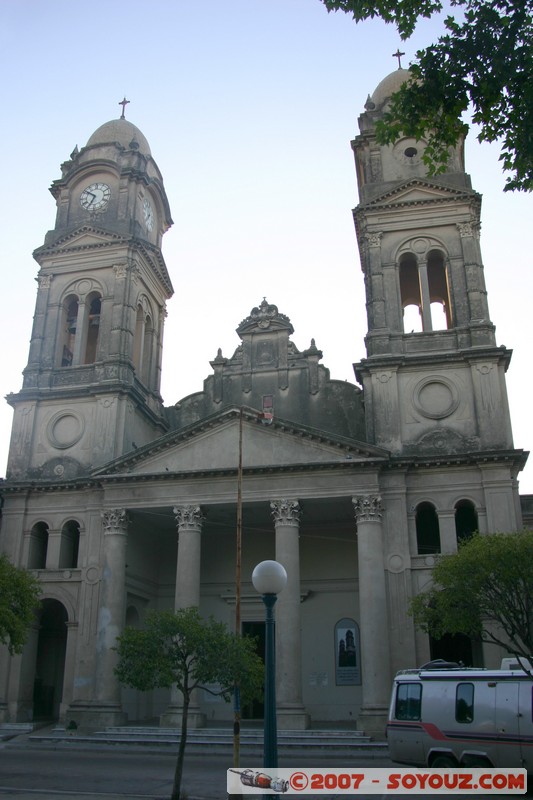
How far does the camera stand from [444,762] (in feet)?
55.2

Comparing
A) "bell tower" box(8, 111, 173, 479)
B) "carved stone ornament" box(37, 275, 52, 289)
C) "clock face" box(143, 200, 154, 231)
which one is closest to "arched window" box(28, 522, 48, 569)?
"bell tower" box(8, 111, 173, 479)

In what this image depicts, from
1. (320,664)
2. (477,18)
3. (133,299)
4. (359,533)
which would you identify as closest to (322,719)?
(320,664)

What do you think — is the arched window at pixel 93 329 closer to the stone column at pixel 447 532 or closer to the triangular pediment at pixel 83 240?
the triangular pediment at pixel 83 240

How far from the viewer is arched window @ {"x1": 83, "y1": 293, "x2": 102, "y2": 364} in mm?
42050

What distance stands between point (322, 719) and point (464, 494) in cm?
1218

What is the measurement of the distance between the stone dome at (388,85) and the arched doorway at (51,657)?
Answer: 105 ft

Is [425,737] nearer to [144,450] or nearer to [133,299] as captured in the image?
[144,450]

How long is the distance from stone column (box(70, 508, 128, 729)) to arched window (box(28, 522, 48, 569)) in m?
4.48

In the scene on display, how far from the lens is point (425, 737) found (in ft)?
56.7

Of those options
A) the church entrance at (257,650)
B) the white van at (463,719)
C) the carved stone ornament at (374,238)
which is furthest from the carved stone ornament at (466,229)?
the white van at (463,719)

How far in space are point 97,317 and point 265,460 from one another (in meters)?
15.2

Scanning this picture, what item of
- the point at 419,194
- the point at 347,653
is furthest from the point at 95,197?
the point at 347,653

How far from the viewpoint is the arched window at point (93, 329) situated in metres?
42.0

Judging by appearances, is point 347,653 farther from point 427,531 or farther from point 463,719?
point 463,719
